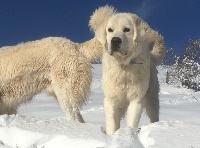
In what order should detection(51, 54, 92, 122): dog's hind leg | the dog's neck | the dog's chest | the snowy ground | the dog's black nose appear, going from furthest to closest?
the dog's neck → detection(51, 54, 92, 122): dog's hind leg → the dog's chest → the dog's black nose → the snowy ground

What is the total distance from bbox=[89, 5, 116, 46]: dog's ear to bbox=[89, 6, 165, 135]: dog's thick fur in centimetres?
1

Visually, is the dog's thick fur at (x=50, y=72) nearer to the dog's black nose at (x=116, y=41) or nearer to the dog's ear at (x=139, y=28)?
the dog's ear at (x=139, y=28)

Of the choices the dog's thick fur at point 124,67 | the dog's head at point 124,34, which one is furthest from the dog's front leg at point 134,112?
the dog's head at point 124,34

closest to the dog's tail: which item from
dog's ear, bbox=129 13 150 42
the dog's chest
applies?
dog's ear, bbox=129 13 150 42

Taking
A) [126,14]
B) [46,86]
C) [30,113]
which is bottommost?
[30,113]

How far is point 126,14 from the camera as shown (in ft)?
17.3

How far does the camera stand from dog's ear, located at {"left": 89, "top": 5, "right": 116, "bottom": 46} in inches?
207

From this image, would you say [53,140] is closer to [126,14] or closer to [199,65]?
[126,14]

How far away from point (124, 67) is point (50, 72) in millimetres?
1627

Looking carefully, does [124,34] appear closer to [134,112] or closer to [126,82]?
[126,82]

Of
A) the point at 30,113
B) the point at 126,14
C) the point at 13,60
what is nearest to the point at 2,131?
the point at 126,14

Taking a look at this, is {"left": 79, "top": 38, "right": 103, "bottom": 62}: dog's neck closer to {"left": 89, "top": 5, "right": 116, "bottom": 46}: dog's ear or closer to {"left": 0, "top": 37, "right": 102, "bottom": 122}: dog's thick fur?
{"left": 0, "top": 37, "right": 102, "bottom": 122}: dog's thick fur

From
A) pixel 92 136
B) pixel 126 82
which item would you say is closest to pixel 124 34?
pixel 126 82

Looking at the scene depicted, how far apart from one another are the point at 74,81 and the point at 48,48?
0.69 metres
